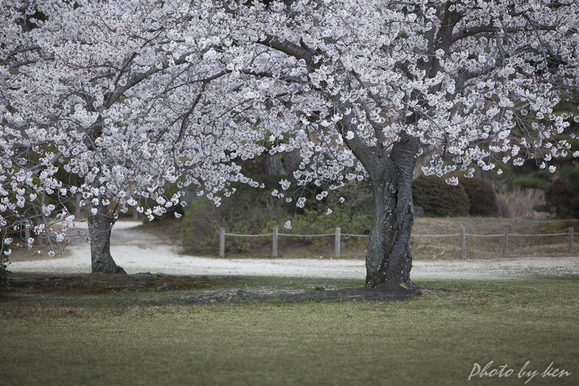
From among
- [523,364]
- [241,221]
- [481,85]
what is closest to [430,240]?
[241,221]

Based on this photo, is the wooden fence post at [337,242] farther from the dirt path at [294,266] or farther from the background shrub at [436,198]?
the background shrub at [436,198]

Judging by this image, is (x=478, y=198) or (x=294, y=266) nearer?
(x=294, y=266)

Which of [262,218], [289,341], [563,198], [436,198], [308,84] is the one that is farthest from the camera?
[436,198]

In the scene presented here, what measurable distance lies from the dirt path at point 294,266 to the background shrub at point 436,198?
18.1 feet

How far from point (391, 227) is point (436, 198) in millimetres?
12377

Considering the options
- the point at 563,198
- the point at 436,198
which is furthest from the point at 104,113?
the point at 563,198

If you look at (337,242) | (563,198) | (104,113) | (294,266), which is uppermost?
(104,113)

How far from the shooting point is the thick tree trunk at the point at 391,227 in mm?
7512

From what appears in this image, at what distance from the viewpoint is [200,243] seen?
16.5 metres

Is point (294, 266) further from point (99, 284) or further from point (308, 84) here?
point (308, 84)

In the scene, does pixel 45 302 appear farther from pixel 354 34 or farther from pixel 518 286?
pixel 518 286

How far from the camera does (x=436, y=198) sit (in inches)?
760

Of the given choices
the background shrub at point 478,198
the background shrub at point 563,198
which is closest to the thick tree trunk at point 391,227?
the background shrub at point 563,198

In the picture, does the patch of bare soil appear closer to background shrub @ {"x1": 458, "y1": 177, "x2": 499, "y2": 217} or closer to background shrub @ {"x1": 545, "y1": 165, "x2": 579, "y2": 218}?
background shrub @ {"x1": 545, "y1": 165, "x2": 579, "y2": 218}
